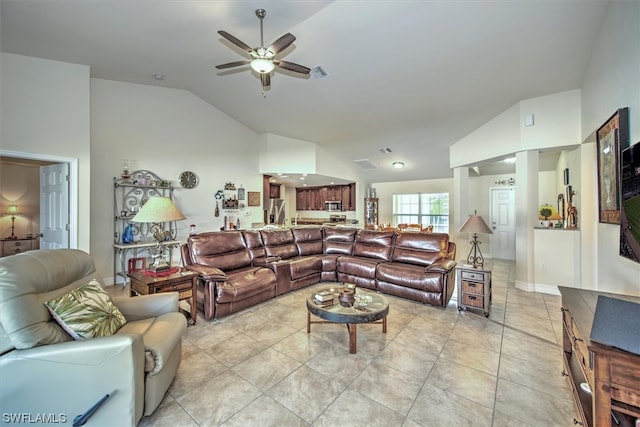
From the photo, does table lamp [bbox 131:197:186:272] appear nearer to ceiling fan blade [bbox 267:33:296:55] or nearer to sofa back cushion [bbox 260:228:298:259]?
sofa back cushion [bbox 260:228:298:259]

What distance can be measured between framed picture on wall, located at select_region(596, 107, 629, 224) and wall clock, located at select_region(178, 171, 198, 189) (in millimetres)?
6098

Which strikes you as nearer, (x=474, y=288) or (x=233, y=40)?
(x=233, y=40)

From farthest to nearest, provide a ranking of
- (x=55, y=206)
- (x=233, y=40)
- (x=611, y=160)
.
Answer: (x=55, y=206) → (x=611, y=160) → (x=233, y=40)

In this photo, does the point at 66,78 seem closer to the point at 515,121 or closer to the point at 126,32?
the point at 126,32

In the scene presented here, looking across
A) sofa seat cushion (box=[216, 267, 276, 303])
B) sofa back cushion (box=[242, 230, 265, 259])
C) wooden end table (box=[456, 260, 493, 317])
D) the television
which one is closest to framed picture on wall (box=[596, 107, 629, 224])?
the television

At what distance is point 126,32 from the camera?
320 centimetres

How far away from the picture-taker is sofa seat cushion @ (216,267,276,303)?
310 centimetres

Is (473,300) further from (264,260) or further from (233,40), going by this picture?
(233,40)

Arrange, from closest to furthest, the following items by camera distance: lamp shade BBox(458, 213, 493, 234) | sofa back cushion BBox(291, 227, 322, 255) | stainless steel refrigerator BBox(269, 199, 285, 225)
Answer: lamp shade BBox(458, 213, 493, 234) < sofa back cushion BBox(291, 227, 322, 255) < stainless steel refrigerator BBox(269, 199, 285, 225)

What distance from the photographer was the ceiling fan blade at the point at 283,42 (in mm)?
2455

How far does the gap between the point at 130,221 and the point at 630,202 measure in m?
6.30

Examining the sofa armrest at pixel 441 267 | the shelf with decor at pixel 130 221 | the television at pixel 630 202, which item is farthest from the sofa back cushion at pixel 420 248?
the shelf with decor at pixel 130 221

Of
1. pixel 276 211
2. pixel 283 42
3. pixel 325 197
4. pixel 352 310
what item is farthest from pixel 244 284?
pixel 325 197

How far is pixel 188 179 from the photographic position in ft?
17.7
